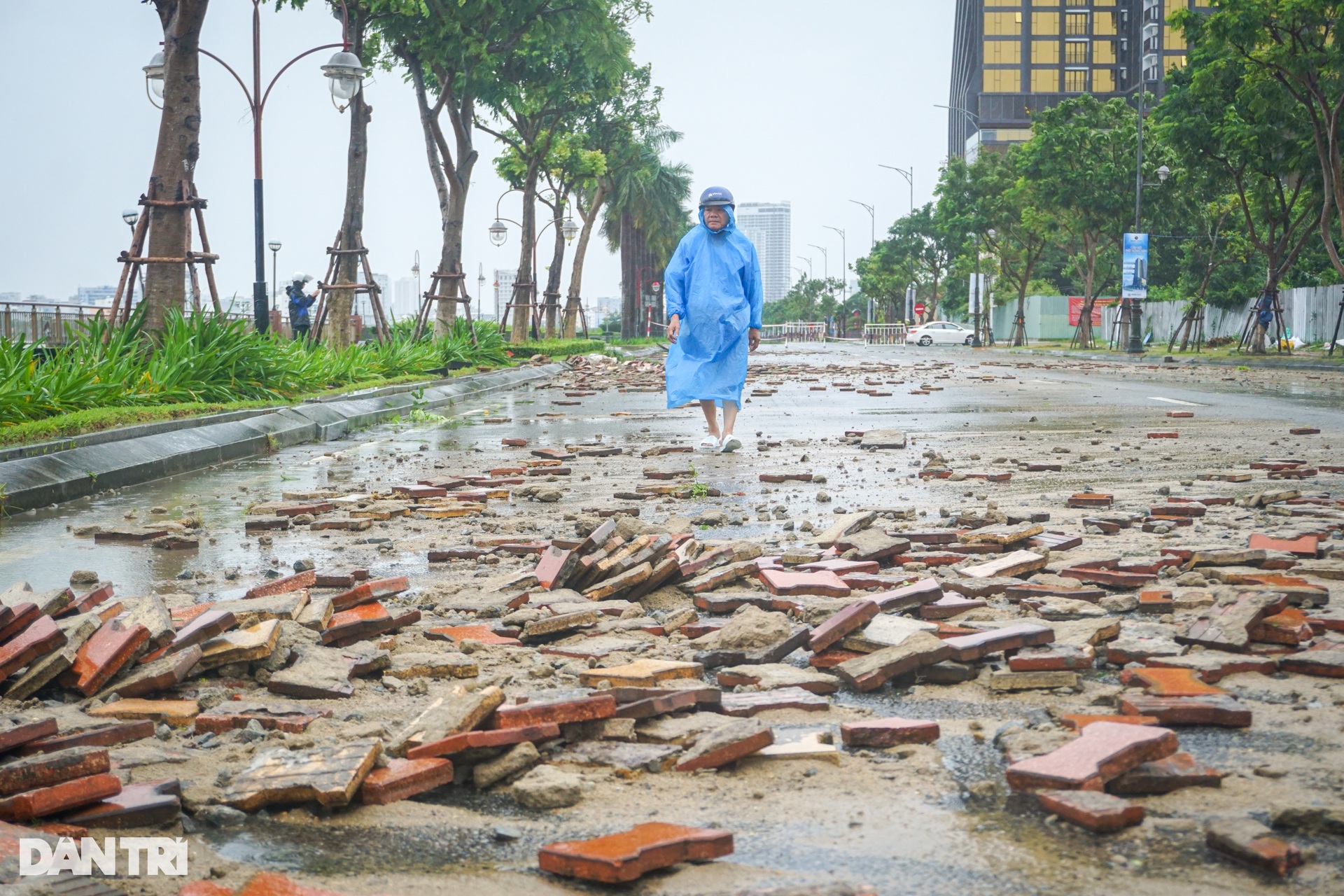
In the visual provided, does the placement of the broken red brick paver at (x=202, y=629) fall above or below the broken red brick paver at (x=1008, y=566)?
above

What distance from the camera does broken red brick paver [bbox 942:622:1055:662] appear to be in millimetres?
3520

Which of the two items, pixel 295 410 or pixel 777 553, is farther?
pixel 295 410

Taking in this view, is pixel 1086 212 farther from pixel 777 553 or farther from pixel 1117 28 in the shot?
pixel 1117 28

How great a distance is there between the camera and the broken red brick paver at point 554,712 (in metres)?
2.90

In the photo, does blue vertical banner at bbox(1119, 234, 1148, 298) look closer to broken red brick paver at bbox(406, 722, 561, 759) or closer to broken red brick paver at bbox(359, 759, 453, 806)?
broken red brick paver at bbox(406, 722, 561, 759)

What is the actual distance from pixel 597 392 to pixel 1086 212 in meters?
30.5

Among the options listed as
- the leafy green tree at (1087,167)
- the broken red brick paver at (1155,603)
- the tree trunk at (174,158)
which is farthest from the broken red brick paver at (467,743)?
the leafy green tree at (1087,167)

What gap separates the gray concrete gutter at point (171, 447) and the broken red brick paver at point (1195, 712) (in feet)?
20.4

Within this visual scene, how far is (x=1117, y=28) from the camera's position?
116062mm

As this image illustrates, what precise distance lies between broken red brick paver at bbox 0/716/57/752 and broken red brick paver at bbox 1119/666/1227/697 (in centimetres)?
261

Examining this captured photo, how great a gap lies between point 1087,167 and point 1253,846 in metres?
45.7

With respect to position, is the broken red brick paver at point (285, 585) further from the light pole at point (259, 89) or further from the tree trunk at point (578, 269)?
the tree trunk at point (578, 269)

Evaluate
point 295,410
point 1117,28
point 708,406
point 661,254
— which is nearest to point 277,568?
point 708,406
